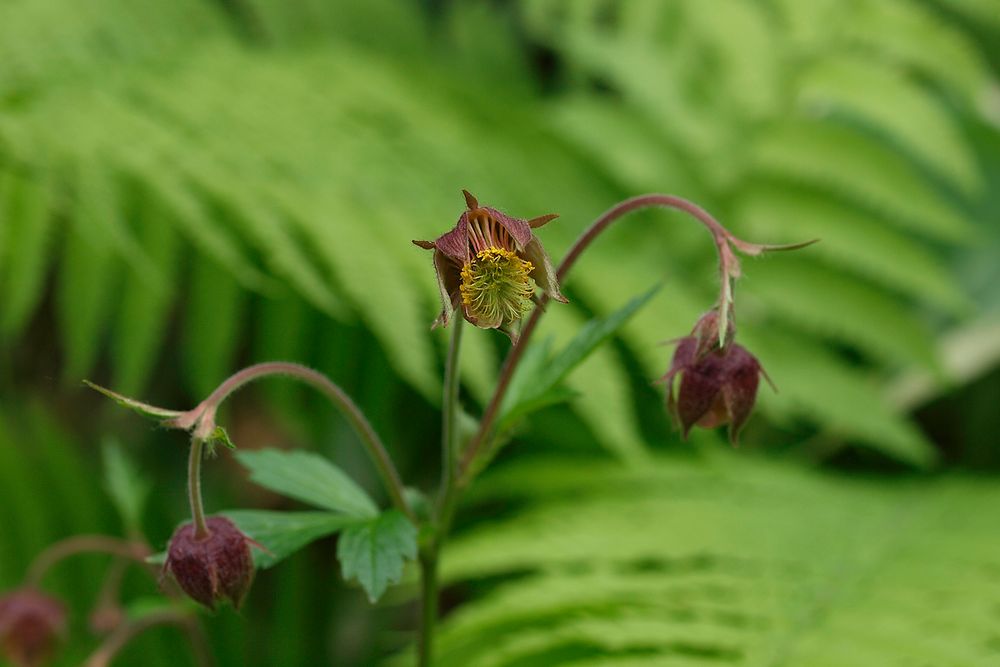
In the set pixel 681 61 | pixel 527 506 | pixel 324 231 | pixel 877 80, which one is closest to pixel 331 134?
pixel 324 231

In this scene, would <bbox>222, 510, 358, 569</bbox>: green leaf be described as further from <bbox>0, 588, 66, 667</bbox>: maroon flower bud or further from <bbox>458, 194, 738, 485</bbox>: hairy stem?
<bbox>0, 588, 66, 667</bbox>: maroon flower bud

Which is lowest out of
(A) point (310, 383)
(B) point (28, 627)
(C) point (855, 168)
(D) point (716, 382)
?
(B) point (28, 627)

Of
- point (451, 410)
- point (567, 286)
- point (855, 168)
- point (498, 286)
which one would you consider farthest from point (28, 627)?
point (855, 168)

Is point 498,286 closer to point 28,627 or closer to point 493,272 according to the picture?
point 493,272

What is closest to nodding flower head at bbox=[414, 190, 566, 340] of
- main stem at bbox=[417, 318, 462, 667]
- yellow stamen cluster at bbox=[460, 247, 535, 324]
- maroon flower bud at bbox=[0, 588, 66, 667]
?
yellow stamen cluster at bbox=[460, 247, 535, 324]

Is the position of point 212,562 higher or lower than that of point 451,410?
lower

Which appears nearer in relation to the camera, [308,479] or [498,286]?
[498,286]

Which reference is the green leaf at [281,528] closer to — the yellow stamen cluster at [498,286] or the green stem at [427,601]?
the green stem at [427,601]

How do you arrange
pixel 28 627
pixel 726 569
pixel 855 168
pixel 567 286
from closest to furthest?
pixel 28 627 → pixel 726 569 → pixel 567 286 → pixel 855 168
